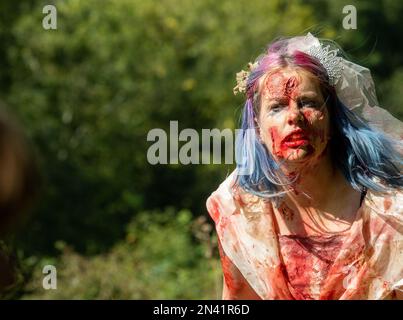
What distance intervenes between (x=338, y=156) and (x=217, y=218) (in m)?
0.56

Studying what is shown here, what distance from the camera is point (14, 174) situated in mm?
1767

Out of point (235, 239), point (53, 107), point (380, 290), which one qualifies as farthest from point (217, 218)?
point (53, 107)

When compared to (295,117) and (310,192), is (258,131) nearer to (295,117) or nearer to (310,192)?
(295,117)

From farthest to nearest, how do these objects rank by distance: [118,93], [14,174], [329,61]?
1. [118,93]
2. [329,61]
3. [14,174]

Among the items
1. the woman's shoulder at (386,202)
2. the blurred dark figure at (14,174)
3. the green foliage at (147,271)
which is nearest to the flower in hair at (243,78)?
the woman's shoulder at (386,202)

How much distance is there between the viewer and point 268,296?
463cm

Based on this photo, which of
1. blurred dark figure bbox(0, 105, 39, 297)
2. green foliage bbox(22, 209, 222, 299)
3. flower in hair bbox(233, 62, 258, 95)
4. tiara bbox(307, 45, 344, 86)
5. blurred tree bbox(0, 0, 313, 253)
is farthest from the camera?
blurred tree bbox(0, 0, 313, 253)

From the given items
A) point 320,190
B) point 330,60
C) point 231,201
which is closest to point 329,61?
point 330,60

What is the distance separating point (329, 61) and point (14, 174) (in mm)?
3165

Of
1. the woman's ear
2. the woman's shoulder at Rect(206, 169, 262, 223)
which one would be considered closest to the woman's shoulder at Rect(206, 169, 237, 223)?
the woman's shoulder at Rect(206, 169, 262, 223)

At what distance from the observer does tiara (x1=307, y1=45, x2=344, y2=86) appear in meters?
4.78

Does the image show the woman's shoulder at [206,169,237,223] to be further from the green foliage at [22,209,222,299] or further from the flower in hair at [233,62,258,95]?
the green foliage at [22,209,222,299]

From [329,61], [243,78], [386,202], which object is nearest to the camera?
[386,202]
